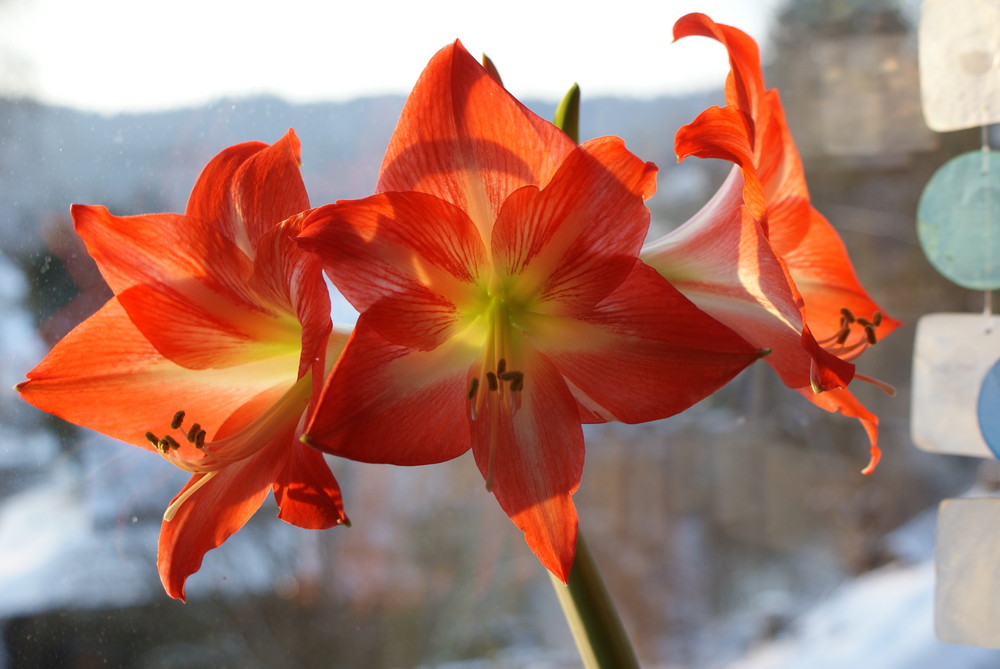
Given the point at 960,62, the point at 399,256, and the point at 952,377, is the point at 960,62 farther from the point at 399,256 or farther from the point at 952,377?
the point at 399,256

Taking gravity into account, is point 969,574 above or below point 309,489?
below

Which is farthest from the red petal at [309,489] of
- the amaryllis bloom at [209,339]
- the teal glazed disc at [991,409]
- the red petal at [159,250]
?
the teal glazed disc at [991,409]

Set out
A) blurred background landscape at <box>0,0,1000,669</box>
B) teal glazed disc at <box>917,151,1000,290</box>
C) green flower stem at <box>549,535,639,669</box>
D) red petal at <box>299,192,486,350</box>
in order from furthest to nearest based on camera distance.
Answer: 1. teal glazed disc at <box>917,151,1000,290</box>
2. blurred background landscape at <box>0,0,1000,669</box>
3. green flower stem at <box>549,535,639,669</box>
4. red petal at <box>299,192,486,350</box>

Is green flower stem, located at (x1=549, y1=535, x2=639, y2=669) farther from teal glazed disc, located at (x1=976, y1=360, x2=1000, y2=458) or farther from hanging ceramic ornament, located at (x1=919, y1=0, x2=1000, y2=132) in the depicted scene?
hanging ceramic ornament, located at (x1=919, y1=0, x2=1000, y2=132)

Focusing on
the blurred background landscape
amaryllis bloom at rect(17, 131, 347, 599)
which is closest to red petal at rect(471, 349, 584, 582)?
amaryllis bloom at rect(17, 131, 347, 599)

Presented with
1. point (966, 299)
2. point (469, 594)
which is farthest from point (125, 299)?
point (966, 299)

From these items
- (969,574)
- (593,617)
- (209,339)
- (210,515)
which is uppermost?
(209,339)

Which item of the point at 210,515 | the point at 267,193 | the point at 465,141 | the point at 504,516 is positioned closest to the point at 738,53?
the point at 465,141
